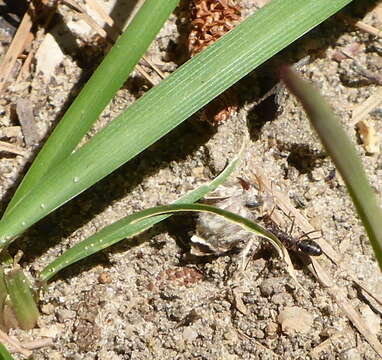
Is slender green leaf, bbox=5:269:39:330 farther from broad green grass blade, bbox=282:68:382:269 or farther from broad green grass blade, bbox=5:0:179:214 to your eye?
broad green grass blade, bbox=282:68:382:269

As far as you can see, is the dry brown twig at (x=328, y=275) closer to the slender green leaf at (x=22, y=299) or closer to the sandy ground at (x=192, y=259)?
the sandy ground at (x=192, y=259)

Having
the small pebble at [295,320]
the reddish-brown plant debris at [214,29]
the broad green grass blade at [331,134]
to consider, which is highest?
the reddish-brown plant debris at [214,29]

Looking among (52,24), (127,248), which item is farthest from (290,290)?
(52,24)

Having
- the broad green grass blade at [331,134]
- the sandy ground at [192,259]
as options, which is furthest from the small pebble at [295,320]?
the broad green grass blade at [331,134]

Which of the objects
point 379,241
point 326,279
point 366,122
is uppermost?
point 366,122

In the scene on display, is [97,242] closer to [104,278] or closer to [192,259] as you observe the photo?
[104,278]

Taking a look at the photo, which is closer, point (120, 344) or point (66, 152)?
point (66, 152)

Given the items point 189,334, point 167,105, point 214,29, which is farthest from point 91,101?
point 189,334

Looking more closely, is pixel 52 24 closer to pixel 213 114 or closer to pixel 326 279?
pixel 213 114
